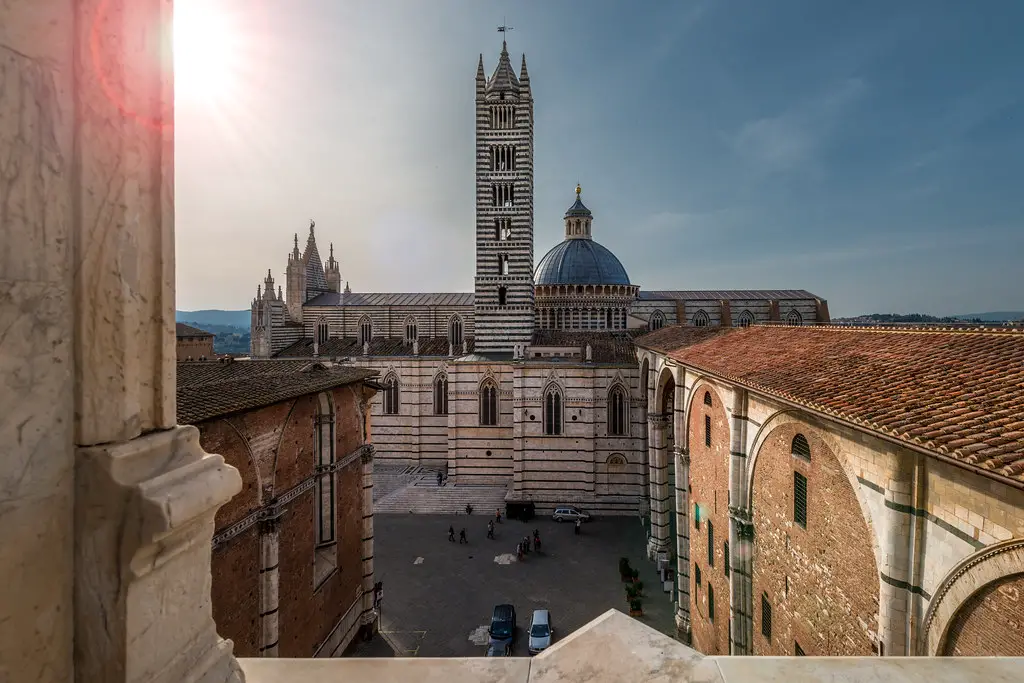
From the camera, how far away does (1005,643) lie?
194 inches

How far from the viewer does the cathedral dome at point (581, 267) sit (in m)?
35.6

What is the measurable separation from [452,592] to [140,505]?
19.3 metres

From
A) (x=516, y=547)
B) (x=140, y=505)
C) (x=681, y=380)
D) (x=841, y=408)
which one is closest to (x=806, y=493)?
(x=841, y=408)

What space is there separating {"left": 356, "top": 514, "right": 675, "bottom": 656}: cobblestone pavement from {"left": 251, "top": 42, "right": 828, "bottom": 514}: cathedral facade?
2.99 m

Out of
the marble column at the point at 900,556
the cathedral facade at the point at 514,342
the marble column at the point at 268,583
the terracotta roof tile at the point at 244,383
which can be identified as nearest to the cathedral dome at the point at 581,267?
the cathedral facade at the point at 514,342

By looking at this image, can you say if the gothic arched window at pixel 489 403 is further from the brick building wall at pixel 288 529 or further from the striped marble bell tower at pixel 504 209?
the brick building wall at pixel 288 529

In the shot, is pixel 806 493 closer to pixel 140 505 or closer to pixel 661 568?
pixel 140 505

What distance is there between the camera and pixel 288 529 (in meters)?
10.4

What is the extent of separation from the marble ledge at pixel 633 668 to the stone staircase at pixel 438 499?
25182 millimetres

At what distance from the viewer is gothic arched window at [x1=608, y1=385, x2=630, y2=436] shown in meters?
26.3

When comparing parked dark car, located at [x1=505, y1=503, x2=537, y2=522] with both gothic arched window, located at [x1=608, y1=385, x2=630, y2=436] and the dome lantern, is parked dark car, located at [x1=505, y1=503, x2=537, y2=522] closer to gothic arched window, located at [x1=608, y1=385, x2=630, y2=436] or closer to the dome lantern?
gothic arched window, located at [x1=608, y1=385, x2=630, y2=436]

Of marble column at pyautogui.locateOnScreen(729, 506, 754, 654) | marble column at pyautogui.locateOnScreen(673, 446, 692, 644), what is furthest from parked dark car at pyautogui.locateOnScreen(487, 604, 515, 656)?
marble column at pyautogui.locateOnScreen(729, 506, 754, 654)

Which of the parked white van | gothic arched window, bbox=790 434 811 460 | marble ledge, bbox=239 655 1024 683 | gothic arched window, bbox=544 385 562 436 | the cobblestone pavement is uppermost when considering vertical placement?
marble ledge, bbox=239 655 1024 683

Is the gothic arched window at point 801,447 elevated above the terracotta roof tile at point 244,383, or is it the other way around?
the terracotta roof tile at point 244,383
